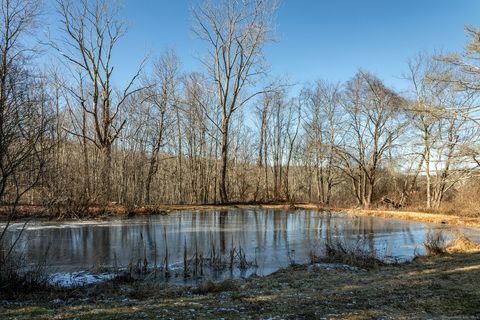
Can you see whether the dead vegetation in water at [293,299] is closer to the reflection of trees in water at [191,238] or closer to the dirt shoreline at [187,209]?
the reflection of trees in water at [191,238]

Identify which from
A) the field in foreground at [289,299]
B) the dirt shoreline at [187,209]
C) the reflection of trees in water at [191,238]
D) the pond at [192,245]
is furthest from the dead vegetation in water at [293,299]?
the dirt shoreline at [187,209]

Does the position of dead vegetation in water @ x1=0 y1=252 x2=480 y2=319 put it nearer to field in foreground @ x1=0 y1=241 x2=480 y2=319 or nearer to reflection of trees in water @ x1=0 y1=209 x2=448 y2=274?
field in foreground @ x1=0 y1=241 x2=480 y2=319

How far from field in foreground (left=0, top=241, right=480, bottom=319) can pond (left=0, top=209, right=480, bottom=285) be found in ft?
4.41

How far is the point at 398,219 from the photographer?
23.1 metres

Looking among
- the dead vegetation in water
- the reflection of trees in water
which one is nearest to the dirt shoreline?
the reflection of trees in water

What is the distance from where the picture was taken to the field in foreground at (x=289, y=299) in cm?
516

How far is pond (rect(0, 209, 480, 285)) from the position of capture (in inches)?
361

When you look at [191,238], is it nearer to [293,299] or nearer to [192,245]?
[192,245]

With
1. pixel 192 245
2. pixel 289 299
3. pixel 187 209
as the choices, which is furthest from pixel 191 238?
pixel 187 209

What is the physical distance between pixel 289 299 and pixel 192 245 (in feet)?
23.0

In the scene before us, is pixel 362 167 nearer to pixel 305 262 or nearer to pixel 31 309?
pixel 305 262

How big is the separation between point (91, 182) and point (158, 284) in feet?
53.0

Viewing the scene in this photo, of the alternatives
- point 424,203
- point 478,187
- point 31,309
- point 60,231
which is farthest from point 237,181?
point 31,309

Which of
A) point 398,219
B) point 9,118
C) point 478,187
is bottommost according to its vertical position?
point 398,219
